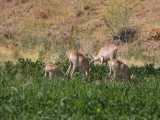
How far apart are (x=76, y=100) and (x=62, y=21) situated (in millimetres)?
36446

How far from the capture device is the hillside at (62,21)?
45122mm

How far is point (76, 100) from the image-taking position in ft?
48.6

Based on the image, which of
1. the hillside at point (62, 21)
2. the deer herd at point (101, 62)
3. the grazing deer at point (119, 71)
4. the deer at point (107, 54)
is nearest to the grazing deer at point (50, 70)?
the deer herd at point (101, 62)

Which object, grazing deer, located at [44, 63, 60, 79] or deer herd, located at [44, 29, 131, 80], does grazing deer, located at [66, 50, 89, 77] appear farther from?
grazing deer, located at [44, 63, 60, 79]

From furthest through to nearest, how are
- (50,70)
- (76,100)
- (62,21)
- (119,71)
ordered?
(62,21)
(50,70)
(119,71)
(76,100)

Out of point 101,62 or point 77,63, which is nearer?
point 77,63

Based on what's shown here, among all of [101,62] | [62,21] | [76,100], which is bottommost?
[101,62]

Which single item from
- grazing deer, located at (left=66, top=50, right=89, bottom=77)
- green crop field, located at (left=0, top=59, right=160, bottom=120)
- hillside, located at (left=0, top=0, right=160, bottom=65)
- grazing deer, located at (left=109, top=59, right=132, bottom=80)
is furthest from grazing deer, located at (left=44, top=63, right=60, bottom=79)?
hillside, located at (left=0, top=0, right=160, bottom=65)

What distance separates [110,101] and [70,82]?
9.95 ft

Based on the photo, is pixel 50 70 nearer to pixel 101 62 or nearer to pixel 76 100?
pixel 101 62

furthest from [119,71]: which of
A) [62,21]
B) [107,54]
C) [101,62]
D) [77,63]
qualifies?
[62,21]

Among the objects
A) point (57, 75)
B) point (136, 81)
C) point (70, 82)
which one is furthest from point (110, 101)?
point (57, 75)

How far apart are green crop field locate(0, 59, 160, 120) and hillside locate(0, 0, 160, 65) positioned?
2448cm

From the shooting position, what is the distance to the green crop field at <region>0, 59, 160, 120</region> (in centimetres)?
1379
